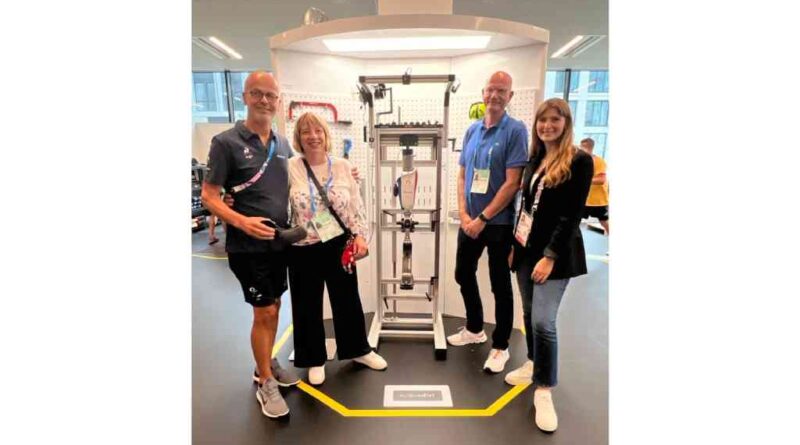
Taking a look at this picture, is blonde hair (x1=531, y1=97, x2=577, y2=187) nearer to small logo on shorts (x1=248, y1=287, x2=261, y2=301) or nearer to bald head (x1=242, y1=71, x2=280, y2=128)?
bald head (x1=242, y1=71, x2=280, y2=128)

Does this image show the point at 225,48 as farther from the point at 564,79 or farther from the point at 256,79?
the point at 564,79

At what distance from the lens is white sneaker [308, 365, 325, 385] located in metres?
1.92

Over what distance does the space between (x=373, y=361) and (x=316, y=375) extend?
0.35 meters

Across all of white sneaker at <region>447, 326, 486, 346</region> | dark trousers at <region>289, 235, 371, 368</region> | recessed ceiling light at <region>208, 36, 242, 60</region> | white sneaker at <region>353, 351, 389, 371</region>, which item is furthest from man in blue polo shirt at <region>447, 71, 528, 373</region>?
recessed ceiling light at <region>208, 36, 242, 60</region>

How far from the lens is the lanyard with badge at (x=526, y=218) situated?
1401 mm

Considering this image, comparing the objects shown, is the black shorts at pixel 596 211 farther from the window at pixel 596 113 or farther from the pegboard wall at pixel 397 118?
the pegboard wall at pixel 397 118

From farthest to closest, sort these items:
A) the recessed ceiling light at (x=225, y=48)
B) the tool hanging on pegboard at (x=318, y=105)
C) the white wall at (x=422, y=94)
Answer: the recessed ceiling light at (x=225, y=48), the tool hanging on pegboard at (x=318, y=105), the white wall at (x=422, y=94)

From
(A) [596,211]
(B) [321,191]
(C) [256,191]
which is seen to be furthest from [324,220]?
(A) [596,211]

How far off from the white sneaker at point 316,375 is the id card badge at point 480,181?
1.34 metres

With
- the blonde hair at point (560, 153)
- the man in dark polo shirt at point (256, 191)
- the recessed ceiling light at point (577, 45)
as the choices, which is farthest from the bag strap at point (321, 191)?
the recessed ceiling light at point (577, 45)

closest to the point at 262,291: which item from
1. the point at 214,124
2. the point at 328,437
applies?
the point at 328,437

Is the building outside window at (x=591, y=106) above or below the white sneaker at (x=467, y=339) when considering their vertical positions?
above

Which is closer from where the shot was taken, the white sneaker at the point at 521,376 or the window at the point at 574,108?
the window at the point at 574,108
